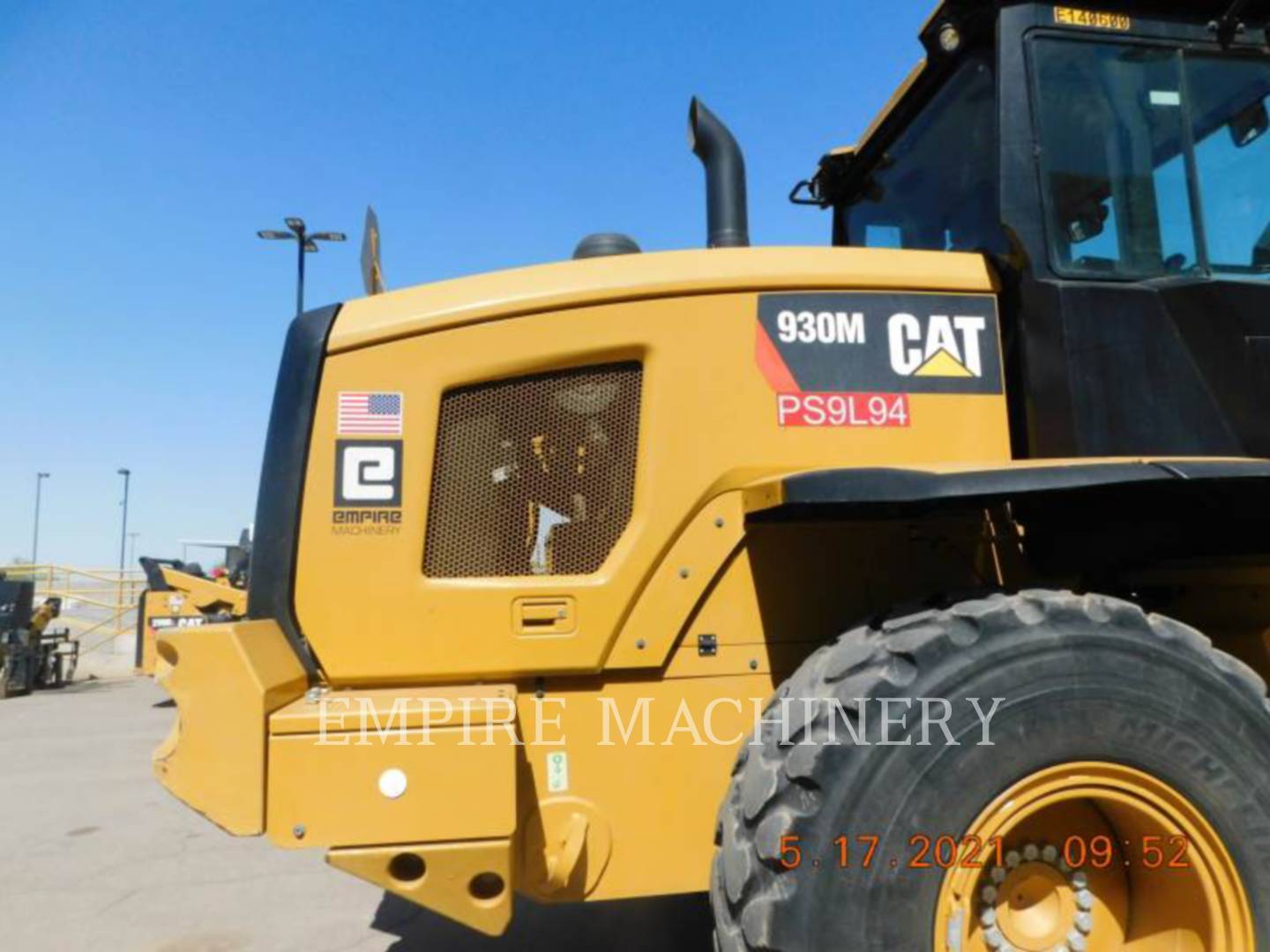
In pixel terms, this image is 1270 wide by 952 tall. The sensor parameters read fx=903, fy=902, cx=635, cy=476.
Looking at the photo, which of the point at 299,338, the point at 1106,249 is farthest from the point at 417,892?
the point at 1106,249

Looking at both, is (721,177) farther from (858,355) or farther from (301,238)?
(301,238)

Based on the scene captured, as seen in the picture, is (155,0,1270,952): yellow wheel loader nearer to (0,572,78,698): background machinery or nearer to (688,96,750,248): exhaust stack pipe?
(688,96,750,248): exhaust stack pipe

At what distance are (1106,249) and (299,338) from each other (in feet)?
8.02

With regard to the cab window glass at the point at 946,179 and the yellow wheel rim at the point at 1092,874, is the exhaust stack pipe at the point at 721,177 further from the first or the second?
the yellow wheel rim at the point at 1092,874

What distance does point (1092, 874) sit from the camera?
230 centimetres

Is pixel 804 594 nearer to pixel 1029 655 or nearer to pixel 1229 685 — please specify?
pixel 1029 655

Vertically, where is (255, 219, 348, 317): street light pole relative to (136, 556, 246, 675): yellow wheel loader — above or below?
above

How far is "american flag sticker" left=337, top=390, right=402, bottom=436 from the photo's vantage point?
103 inches

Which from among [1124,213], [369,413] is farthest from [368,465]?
[1124,213]

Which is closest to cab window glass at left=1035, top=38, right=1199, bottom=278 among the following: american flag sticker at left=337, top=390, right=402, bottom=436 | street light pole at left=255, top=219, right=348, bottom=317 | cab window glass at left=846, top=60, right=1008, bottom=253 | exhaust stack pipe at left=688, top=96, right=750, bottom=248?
cab window glass at left=846, top=60, right=1008, bottom=253

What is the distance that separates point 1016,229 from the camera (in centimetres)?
269

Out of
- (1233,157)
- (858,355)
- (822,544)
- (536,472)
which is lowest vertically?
(822,544)

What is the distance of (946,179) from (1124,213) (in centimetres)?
68

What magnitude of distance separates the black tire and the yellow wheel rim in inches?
1.8
